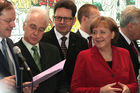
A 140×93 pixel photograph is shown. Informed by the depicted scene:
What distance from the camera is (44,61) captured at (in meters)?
2.58

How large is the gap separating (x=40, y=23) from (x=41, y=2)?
7.21 ft

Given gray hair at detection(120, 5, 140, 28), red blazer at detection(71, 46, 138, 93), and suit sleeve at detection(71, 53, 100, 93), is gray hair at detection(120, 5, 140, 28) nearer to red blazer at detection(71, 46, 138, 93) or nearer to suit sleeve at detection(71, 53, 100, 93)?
red blazer at detection(71, 46, 138, 93)

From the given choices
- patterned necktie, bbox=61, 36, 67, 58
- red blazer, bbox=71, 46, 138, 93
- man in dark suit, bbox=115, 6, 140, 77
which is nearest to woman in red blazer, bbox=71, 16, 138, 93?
red blazer, bbox=71, 46, 138, 93

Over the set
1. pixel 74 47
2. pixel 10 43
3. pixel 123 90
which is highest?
pixel 10 43

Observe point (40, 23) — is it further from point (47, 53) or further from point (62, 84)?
point (62, 84)

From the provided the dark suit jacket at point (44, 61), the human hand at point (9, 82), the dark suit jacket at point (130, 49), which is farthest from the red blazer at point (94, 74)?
the human hand at point (9, 82)

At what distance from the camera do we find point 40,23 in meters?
2.60

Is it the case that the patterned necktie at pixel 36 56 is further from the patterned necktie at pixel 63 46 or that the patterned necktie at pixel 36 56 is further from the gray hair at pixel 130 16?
the gray hair at pixel 130 16

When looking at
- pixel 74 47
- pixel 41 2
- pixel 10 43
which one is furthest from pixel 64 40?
pixel 41 2

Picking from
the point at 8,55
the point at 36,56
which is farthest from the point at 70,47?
the point at 8,55

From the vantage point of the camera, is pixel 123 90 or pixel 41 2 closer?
pixel 123 90

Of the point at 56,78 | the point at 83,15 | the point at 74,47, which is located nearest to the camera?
the point at 56,78

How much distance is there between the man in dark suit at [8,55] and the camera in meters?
1.99

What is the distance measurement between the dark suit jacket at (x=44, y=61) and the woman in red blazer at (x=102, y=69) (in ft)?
0.81
